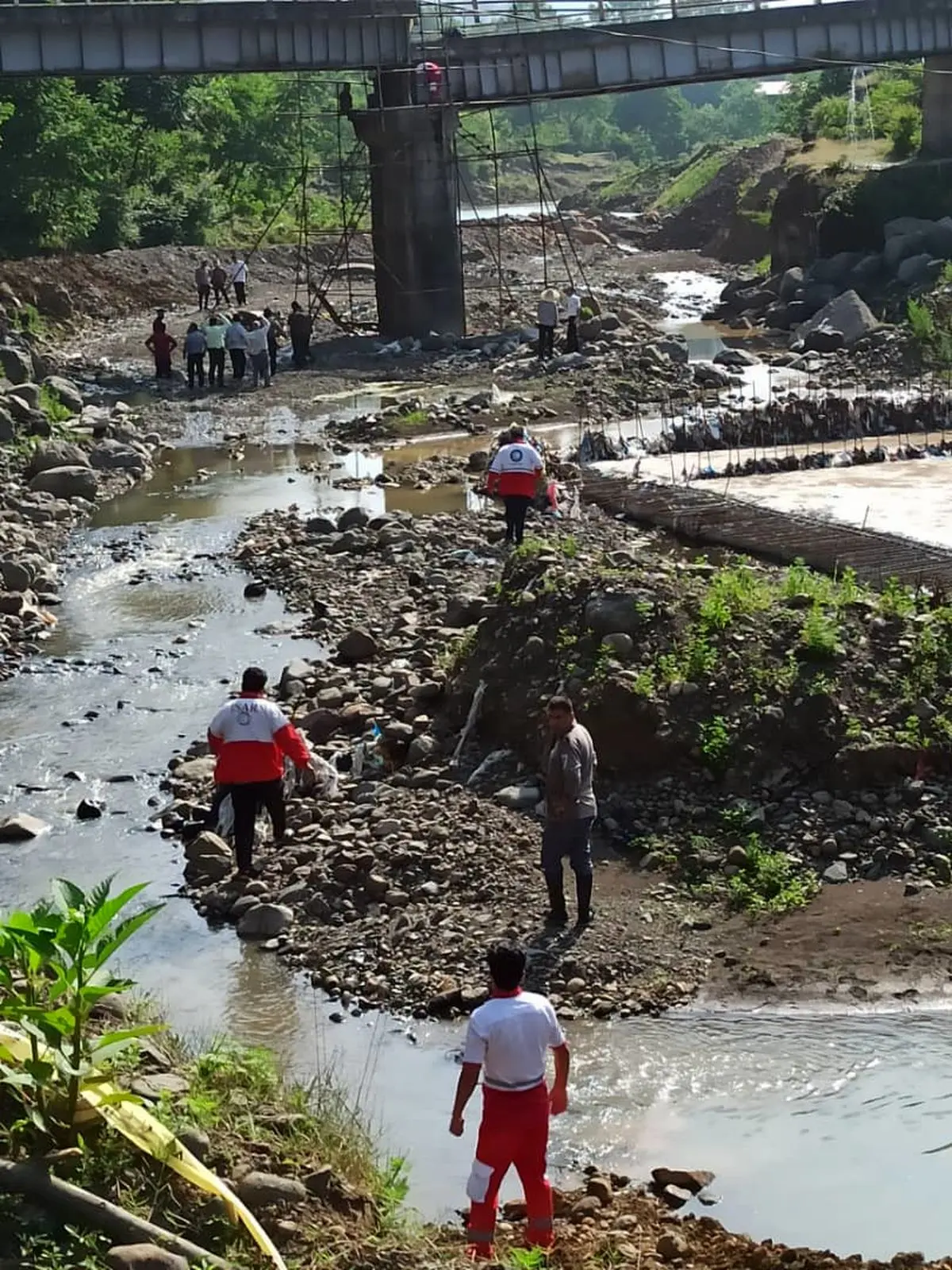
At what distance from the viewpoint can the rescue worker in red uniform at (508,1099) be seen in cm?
785

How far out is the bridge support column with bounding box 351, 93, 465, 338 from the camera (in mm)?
43781

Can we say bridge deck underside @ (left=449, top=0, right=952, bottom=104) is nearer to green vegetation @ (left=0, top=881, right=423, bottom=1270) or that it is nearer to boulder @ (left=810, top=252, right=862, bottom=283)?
boulder @ (left=810, top=252, right=862, bottom=283)

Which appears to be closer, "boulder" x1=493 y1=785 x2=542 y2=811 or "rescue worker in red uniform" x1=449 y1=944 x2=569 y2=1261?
"rescue worker in red uniform" x1=449 y1=944 x2=569 y2=1261

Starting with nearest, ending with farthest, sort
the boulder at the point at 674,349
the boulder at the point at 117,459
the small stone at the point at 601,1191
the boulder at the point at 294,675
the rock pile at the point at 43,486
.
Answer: the small stone at the point at 601,1191 < the boulder at the point at 294,675 < the rock pile at the point at 43,486 < the boulder at the point at 117,459 < the boulder at the point at 674,349

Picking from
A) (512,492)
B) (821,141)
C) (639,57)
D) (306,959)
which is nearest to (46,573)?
(512,492)

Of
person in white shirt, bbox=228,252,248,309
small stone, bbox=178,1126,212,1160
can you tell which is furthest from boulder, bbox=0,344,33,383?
small stone, bbox=178,1126,212,1160

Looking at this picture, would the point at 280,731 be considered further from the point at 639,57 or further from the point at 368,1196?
the point at 639,57

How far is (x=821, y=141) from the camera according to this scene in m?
64.4

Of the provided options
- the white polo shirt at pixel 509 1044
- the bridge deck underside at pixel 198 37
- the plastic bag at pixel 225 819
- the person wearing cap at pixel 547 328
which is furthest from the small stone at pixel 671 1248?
the bridge deck underside at pixel 198 37

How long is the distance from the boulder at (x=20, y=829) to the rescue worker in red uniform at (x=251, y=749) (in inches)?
88.9

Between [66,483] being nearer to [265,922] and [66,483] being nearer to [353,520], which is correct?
[353,520]

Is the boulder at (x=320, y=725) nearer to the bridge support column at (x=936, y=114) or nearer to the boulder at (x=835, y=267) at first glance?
the boulder at (x=835, y=267)

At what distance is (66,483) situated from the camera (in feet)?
90.9

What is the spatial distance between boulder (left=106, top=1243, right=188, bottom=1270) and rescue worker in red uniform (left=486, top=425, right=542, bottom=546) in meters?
14.5
